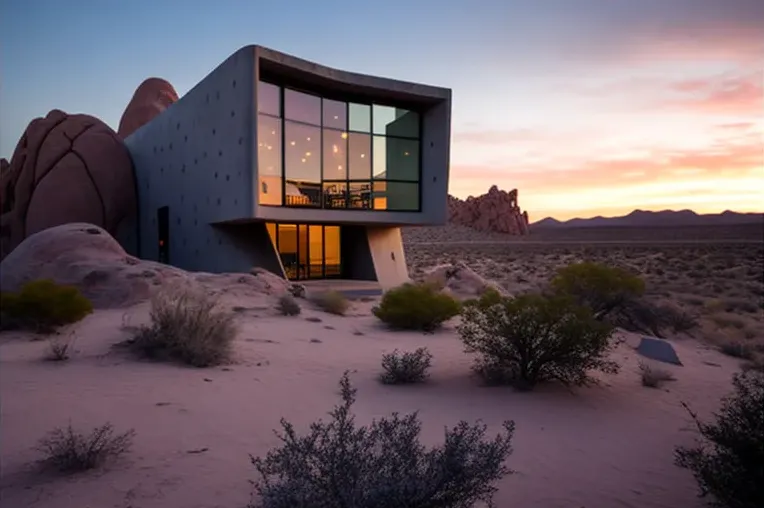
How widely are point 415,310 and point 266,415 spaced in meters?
6.49

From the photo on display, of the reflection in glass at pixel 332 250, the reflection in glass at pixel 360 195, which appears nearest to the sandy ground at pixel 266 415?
the reflection in glass at pixel 360 195

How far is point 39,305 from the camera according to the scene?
3.23 metres

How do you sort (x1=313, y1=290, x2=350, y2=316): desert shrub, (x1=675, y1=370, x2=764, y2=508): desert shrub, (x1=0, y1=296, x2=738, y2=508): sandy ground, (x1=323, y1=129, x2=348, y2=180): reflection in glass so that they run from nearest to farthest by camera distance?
1. (x1=675, y1=370, x2=764, y2=508): desert shrub
2. (x1=0, y1=296, x2=738, y2=508): sandy ground
3. (x1=313, y1=290, x2=350, y2=316): desert shrub
4. (x1=323, y1=129, x2=348, y2=180): reflection in glass

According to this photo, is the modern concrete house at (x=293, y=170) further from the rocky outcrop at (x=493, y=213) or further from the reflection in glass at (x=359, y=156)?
the rocky outcrop at (x=493, y=213)

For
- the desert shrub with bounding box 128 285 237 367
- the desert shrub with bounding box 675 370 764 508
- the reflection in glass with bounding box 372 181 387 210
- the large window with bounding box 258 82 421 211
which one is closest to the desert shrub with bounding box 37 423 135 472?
the desert shrub with bounding box 128 285 237 367

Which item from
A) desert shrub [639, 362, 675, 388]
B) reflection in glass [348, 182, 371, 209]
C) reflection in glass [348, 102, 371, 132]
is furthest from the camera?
reflection in glass [348, 182, 371, 209]

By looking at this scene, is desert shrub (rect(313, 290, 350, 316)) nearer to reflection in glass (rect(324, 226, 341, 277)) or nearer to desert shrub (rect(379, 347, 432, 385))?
desert shrub (rect(379, 347, 432, 385))

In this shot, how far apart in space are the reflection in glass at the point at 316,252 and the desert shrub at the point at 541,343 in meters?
13.6

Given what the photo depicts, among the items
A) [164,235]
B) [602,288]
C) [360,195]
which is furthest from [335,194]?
[602,288]

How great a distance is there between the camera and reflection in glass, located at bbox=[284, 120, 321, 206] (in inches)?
709

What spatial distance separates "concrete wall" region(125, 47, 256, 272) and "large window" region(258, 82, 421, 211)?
3.74 feet

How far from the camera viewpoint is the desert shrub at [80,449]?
415cm

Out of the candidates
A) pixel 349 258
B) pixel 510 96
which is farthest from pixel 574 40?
pixel 349 258

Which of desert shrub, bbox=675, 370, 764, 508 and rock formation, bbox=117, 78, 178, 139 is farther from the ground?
rock formation, bbox=117, 78, 178, 139
